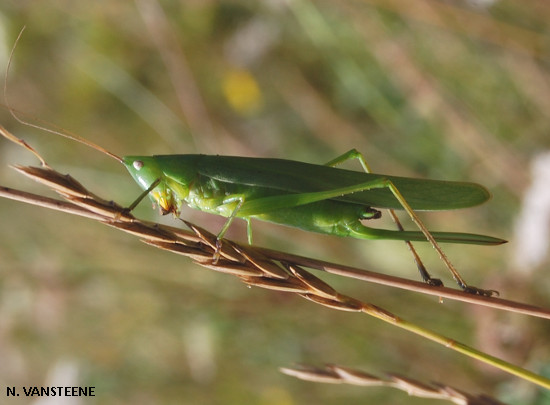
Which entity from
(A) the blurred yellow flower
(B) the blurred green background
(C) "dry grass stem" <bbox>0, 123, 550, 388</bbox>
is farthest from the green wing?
(A) the blurred yellow flower

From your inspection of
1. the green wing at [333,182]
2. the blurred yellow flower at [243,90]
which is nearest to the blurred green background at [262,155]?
the blurred yellow flower at [243,90]

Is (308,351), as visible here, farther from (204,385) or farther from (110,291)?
(110,291)

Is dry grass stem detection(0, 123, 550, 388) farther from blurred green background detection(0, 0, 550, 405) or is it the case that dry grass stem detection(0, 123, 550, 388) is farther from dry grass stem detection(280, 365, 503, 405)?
blurred green background detection(0, 0, 550, 405)

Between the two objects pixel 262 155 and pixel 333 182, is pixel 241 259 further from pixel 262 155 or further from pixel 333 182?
pixel 262 155

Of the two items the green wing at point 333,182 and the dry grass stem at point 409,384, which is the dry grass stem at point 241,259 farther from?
the green wing at point 333,182

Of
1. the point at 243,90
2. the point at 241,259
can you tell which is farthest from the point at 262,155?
the point at 241,259

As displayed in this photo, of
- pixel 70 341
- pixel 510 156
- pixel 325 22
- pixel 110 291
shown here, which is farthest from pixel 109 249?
pixel 510 156

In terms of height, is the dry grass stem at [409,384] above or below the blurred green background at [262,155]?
below
